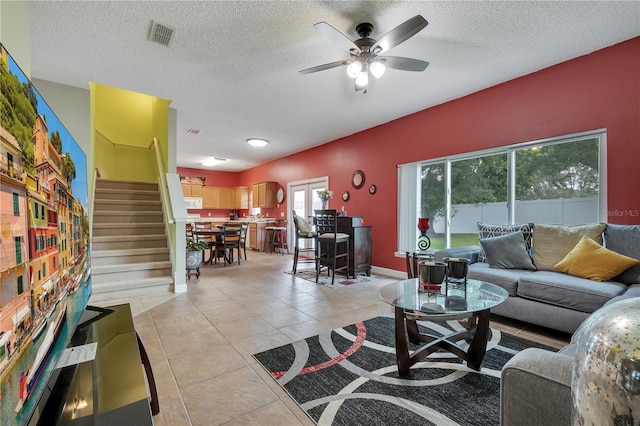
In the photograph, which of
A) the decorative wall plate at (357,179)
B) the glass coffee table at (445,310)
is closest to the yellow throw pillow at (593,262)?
the glass coffee table at (445,310)

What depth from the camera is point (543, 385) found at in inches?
31.8

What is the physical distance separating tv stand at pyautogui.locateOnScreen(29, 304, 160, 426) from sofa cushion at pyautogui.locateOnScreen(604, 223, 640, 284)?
3.35 m

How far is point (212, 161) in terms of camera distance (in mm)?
8328

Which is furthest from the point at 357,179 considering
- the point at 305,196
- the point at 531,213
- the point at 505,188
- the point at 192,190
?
the point at 192,190

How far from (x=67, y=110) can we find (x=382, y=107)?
162 inches

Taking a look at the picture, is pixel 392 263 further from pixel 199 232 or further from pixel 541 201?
pixel 199 232

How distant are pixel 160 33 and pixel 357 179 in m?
3.79

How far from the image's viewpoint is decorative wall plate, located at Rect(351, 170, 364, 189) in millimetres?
5406

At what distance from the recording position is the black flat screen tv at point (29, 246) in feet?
1.78

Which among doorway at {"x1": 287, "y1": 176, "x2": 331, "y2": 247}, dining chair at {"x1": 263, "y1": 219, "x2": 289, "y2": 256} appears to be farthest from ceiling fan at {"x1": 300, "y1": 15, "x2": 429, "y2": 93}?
dining chair at {"x1": 263, "y1": 219, "x2": 289, "y2": 256}

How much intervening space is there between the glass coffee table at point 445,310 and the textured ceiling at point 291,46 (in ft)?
7.03

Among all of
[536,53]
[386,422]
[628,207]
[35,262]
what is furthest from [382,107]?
[35,262]

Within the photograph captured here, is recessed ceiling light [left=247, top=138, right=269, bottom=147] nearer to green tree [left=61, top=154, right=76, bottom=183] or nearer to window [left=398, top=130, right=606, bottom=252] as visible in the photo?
window [left=398, top=130, right=606, bottom=252]

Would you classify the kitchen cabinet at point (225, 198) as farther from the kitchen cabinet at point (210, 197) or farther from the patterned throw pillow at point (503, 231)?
the patterned throw pillow at point (503, 231)
